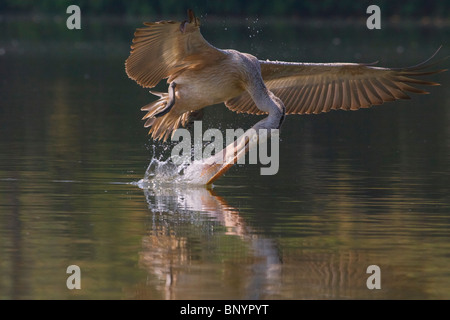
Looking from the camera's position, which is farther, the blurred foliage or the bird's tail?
the blurred foliage

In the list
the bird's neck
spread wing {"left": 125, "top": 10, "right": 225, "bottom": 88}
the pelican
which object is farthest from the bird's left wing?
spread wing {"left": 125, "top": 10, "right": 225, "bottom": 88}

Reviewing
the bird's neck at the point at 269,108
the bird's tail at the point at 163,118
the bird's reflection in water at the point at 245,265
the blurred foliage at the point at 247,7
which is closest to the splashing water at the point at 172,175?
the bird's tail at the point at 163,118

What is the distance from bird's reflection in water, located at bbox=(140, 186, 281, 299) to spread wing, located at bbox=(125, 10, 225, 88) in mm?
1778

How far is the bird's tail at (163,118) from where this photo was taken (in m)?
13.7

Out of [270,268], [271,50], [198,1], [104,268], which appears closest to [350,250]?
[270,268]

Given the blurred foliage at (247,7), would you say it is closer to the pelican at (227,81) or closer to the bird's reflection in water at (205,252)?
the pelican at (227,81)

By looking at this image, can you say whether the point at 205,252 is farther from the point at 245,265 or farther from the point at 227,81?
the point at 227,81

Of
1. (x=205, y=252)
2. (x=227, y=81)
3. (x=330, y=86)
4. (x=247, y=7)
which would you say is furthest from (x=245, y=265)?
(x=247, y=7)

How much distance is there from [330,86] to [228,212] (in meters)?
4.38

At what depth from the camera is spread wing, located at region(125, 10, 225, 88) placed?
12.2m

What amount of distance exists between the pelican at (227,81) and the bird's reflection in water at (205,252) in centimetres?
167

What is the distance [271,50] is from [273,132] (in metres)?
33.8

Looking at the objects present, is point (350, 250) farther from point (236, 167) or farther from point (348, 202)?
point (236, 167)

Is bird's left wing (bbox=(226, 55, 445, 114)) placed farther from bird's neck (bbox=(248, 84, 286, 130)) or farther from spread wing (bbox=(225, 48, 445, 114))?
bird's neck (bbox=(248, 84, 286, 130))
